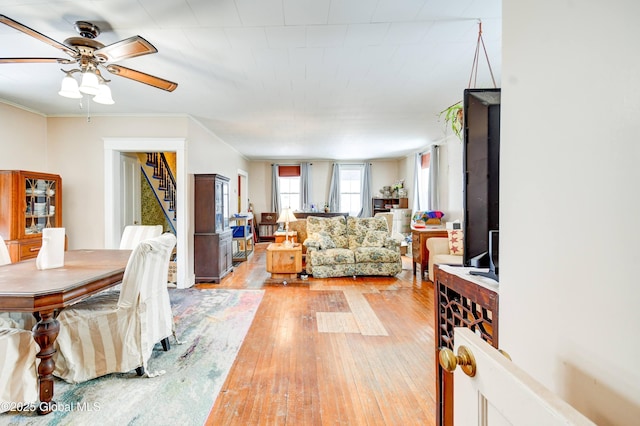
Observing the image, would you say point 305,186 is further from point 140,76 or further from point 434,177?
point 140,76

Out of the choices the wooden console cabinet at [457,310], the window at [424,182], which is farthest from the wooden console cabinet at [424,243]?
the wooden console cabinet at [457,310]

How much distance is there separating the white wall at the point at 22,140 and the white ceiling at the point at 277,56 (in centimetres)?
16

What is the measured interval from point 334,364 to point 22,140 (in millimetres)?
4835

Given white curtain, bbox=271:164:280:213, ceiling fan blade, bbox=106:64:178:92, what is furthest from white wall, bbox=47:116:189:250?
white curtain, bbox=271:164:280:213

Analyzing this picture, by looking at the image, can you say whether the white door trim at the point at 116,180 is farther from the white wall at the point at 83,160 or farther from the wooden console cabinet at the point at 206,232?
the wooden console cabinet at the point at 206,232

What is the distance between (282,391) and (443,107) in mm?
3795

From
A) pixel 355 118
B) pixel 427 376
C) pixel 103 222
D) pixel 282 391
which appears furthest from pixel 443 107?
pixel 103 222

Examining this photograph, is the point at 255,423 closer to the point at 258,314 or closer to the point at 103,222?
the point at 258,314

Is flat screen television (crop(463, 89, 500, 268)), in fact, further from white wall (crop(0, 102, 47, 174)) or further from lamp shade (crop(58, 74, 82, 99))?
white wall (crop(0, 102, 47, 174))

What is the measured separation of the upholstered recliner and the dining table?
3.82m

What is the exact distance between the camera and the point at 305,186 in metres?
8.50

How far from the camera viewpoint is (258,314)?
3.14m

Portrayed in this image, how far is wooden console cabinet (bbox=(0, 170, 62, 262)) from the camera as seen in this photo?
3.29 m

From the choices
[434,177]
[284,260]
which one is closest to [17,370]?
[284,260]
